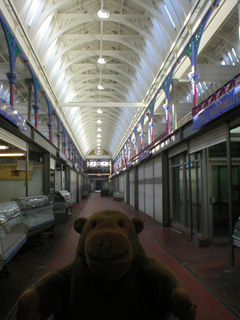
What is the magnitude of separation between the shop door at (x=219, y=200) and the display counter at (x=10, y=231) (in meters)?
4.30

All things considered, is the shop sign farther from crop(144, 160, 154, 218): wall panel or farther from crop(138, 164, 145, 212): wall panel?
crop(138, 164, 145, 212): wall panel

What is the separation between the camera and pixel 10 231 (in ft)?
14.6

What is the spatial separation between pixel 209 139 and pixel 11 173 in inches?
336

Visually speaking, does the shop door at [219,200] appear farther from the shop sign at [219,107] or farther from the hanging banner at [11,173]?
the hanging banner at [11,173]

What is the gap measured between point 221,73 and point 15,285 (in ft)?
30.0

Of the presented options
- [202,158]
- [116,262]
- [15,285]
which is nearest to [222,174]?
[202,158]

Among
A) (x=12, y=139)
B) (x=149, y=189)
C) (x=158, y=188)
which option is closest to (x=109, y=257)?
(x=12, y=139)

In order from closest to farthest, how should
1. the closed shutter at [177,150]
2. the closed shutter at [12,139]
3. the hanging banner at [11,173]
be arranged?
the closed shutter at [12,139]
the closed shutter at [177,150]
the hanging banner at [11,173]

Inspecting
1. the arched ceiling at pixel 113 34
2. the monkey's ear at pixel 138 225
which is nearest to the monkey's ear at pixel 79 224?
the monkey's ear at pixel 138 225

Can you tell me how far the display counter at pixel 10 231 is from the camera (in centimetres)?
366

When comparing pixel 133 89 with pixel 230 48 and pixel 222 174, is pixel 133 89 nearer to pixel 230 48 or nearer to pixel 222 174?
pixel 230 48

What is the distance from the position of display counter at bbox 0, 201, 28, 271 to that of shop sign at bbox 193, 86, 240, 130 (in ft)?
12.6

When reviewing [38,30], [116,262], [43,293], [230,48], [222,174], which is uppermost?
[230,48]

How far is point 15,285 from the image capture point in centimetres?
400
